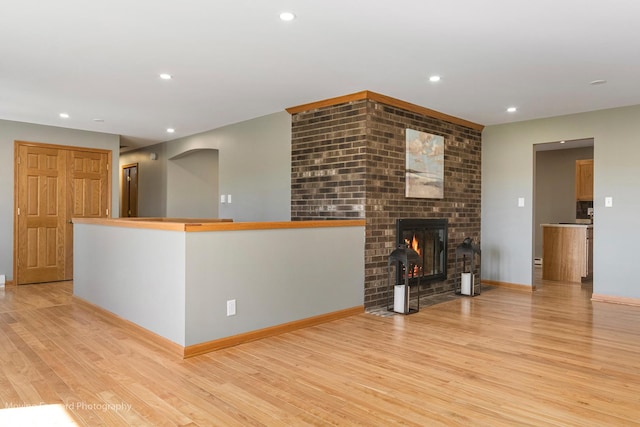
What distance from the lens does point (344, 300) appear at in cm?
425

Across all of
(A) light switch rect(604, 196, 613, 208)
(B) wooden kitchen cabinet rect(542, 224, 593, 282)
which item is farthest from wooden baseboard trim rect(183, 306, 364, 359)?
(B) wooden kitchen cabinet rect(542, 224, 593, 282)

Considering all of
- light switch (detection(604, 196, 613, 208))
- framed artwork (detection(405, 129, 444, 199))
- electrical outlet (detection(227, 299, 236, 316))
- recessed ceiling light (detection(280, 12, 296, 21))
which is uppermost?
recessed ceiling light (detection(280, 12, 296, 21))

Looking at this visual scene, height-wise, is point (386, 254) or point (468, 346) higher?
point (386, 254)

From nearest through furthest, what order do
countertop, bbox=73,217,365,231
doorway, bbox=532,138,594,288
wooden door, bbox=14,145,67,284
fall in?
countertop, bbox=73,217,365,231
wooden door, bbox=14,145,67,284
doorway, bbox=532,138,594,288

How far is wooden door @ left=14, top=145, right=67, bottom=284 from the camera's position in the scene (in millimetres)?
6090

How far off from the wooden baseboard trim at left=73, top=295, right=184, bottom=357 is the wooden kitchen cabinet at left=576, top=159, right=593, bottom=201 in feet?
24.5

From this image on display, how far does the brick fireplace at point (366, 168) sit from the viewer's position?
4438 mm

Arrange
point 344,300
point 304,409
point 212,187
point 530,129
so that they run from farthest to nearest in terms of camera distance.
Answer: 1. point 212,187
2. point 530,129
3. point 344,300
4. point 304,409

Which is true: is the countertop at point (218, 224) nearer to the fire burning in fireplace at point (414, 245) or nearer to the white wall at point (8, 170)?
the fire burning in fireplace at point (414, 245)

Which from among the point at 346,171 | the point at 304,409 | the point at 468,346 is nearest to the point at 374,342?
the point at 468,346

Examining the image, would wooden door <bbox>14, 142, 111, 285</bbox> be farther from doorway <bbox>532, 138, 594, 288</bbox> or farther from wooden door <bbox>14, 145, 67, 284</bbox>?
doorway <bbox>532, 138, 594, 288</bbox>

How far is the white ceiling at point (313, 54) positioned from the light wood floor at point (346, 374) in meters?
2.19

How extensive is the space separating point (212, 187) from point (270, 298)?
4.94 meters

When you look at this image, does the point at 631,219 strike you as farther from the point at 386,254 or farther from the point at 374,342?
the point at 374,342
